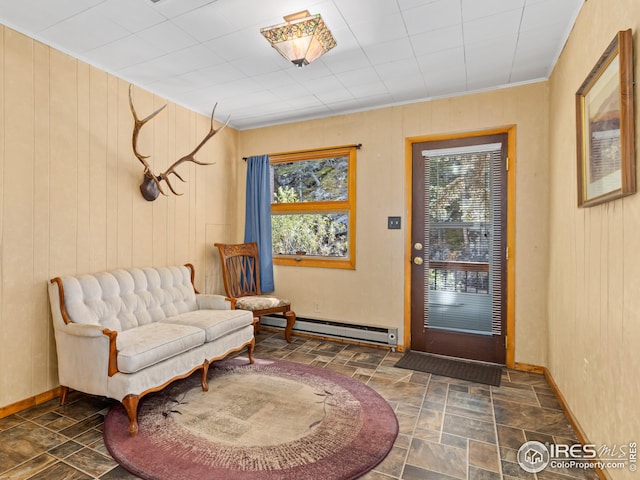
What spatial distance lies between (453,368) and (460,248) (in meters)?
1.15

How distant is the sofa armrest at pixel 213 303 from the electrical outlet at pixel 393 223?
1818 mm

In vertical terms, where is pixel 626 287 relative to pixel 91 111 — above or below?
below

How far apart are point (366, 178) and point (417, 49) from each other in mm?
1471

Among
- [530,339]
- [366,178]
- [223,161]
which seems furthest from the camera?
[223,161]

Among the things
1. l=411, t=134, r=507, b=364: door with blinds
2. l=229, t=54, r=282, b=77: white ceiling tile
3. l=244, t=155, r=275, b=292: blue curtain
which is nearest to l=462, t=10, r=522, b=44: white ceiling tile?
l=411, t=134, r=507, b=364: door with blinds

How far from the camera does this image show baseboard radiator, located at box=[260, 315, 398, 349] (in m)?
3.72

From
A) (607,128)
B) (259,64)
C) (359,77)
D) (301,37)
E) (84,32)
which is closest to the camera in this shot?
(607,128)

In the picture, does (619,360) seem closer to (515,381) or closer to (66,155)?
(515,381)

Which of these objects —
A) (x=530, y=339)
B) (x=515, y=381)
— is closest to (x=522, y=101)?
(x=530, y=339)

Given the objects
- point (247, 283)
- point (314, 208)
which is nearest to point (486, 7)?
point (314, 208)

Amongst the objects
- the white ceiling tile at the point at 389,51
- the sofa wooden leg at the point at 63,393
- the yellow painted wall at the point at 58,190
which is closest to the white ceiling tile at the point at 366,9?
the white ceiling tile at the point at 389,51

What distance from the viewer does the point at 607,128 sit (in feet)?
5.52

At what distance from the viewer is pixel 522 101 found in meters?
3.19

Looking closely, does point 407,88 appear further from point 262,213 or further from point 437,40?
point 262,213
